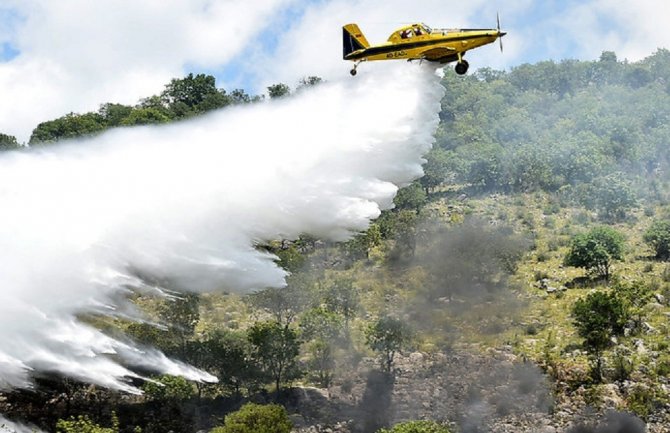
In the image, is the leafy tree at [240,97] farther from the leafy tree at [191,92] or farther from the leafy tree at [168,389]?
the leafy tree at [168,389]

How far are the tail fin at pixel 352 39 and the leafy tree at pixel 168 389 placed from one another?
83.4 ft

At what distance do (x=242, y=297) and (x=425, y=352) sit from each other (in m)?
17.1

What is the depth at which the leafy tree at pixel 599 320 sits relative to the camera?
4478cm

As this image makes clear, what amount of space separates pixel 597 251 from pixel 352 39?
32.2 m

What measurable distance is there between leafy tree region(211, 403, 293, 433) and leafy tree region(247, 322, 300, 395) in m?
8.31

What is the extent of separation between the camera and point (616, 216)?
76.1m

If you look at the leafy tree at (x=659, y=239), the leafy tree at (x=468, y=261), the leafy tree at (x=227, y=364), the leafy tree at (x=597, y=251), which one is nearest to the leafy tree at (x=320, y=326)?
the leafy tree at (x=227, y=364)

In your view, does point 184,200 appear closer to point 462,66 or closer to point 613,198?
point 462,66

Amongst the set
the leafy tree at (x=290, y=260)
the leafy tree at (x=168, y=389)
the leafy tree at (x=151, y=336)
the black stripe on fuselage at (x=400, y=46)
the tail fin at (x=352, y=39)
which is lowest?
the leafy tree at (x=168, y=389)

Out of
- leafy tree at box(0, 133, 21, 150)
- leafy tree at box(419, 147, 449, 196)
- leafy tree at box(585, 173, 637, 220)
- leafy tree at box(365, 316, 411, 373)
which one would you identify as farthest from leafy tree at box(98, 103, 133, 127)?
leafy tree at box(585, 173, 637, 220)

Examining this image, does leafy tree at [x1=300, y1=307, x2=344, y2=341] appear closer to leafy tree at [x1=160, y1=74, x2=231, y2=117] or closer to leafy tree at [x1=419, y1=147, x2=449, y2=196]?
leafy tree at [x1=419, y1=147, x2=449, y2=196]

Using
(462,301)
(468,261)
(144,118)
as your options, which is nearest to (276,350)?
(462,301)

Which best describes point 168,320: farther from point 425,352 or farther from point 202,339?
point 425,352

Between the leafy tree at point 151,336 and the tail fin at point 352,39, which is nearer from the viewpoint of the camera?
the tail fin at point 352,39
